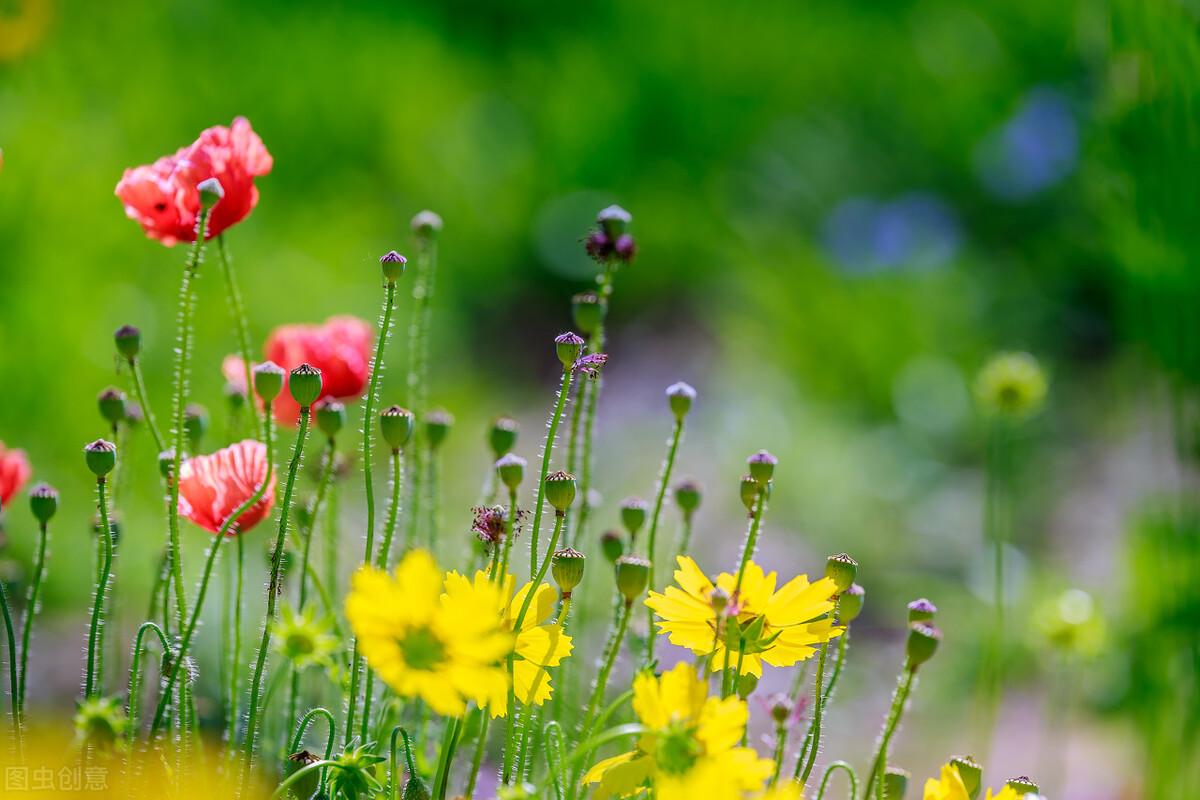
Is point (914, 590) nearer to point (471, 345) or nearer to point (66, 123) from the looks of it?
point (471, 345)

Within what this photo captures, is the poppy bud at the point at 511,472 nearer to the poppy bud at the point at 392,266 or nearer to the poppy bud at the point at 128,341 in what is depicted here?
the poppy bud at the point at 392,266

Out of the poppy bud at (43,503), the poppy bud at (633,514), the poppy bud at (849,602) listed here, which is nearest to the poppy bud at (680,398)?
the poppy bud at (633,514)

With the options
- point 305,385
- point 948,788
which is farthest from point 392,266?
point 948,788

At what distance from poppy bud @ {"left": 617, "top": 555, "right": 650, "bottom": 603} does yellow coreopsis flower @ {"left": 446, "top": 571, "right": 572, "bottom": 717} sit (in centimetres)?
4

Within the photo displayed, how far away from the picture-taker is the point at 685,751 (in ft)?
1.88

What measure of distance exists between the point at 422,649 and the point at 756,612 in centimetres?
21

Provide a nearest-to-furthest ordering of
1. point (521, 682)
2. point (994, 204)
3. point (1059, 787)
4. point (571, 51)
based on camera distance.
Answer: point (521, 682), point (1059, 787), point (994, 204), point (571, 51)

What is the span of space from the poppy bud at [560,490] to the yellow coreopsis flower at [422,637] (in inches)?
5.3

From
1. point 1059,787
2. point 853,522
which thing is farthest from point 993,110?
point 1059,787

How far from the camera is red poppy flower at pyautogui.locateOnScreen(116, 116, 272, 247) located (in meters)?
0.86

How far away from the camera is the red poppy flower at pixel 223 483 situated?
78 cm

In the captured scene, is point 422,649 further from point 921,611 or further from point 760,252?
point 760,252

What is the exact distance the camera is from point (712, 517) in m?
2.56

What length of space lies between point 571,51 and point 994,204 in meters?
1.20
